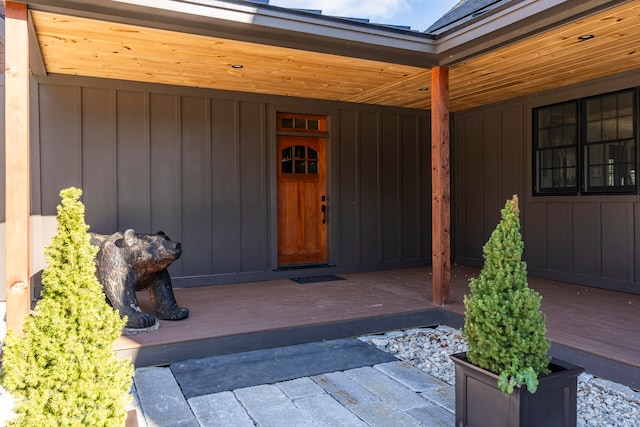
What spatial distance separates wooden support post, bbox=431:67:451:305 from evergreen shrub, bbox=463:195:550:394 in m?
2.19

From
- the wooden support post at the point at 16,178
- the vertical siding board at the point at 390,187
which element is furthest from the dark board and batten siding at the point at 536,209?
the wooden support post at the point at 16,178

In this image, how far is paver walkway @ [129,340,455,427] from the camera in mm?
2525

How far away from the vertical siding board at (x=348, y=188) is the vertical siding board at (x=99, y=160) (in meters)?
2.87

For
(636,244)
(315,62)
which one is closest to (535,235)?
(636,244)

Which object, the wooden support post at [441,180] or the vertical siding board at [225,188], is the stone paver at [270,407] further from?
the vertical siding board at [225,188]

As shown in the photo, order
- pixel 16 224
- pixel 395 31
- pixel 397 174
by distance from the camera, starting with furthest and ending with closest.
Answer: pixel 397 174 < pixel 395 31 < pixel 16 224

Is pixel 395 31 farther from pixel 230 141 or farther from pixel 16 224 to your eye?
pixel 16 224

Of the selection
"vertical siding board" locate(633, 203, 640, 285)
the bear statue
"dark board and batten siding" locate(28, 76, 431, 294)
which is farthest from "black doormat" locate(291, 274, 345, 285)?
"vertical siding board" locate(633, 203, 640, 285)

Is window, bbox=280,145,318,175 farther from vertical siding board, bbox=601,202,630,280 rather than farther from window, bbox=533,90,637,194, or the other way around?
vertical siding board, bbox=601,202,630,280

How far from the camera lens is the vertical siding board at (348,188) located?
21.4 ft

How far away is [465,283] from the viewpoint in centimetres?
568

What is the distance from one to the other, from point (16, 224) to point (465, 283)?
465cm

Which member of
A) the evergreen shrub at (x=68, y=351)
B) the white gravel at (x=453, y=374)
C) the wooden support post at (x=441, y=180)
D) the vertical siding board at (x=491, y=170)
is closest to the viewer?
the evergreen shrub at (x=68, y=351)

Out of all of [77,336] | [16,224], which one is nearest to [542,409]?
[77,336]
